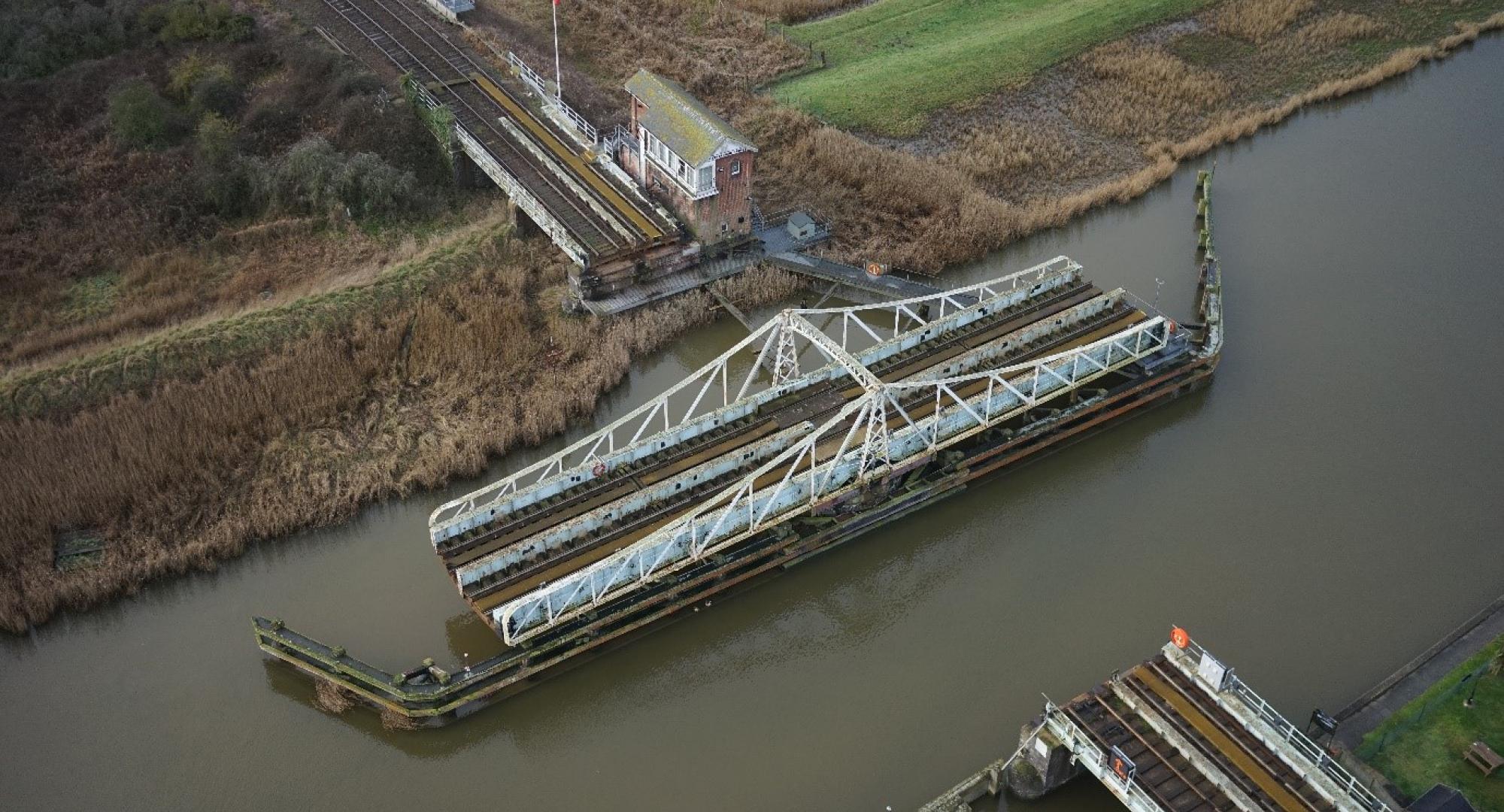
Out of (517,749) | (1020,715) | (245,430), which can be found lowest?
(1020,715)

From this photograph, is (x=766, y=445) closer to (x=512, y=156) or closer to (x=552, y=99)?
(x=512, y=156)

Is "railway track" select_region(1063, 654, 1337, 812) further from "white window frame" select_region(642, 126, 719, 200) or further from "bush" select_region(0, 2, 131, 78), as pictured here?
"bush" select_region(0, 2, 131, 78)

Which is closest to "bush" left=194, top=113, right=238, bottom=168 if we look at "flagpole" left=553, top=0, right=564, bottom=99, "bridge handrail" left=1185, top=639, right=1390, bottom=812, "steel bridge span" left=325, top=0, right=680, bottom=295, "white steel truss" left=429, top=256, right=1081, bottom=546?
"steel bridge span" left=325, top=0, right=680, bottom=295

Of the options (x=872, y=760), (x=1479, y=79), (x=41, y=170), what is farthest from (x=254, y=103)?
(x=1479, y=79)

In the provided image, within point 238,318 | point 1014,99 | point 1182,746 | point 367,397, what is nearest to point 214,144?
point 238,318

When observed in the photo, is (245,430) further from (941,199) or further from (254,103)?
(941,199)

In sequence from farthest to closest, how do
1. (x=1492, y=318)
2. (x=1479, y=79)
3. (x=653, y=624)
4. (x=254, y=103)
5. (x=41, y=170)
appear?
(x=1479, y=79), (x=254, y=103), (x=41, y=170), (x=1492, y=318), (x=653, y=624)
